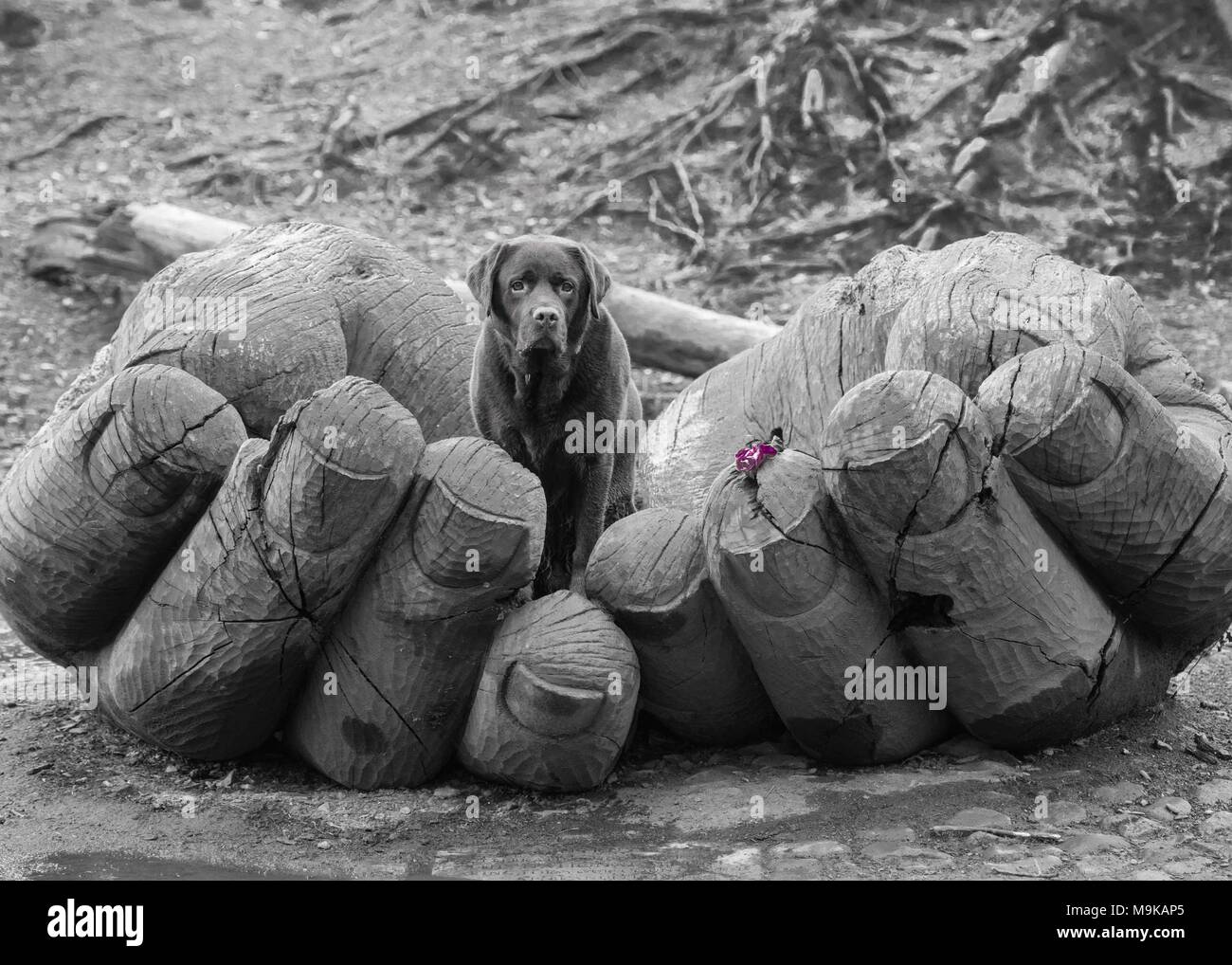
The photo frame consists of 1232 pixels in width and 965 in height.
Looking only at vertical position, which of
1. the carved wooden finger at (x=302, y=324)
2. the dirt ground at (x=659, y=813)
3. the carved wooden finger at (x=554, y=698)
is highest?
the carved wooden finger at (x=302, y=324)

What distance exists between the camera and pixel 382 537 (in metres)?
5.60

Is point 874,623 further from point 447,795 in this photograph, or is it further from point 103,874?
point 103,874

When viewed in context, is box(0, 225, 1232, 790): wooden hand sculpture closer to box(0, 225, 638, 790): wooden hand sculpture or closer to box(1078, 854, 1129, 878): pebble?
box(0, 225, 638, 790): wooden hand sculpture

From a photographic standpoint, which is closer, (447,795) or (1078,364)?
(1078,364)

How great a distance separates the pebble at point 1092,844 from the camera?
16.4ft

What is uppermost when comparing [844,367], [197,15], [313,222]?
[197,15]

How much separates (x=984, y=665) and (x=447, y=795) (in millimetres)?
2142

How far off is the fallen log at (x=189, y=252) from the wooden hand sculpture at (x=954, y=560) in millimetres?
2473

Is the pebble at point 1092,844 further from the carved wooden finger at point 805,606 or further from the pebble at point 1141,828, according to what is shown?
the carved wooden finger at point 805,606

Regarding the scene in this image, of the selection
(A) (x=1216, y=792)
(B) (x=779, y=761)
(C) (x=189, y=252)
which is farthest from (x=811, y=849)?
(C) (x=189, y=252)

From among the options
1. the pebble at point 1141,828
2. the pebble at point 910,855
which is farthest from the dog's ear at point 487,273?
the pebble at point 1141,828

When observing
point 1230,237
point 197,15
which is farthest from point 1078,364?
point 197,15

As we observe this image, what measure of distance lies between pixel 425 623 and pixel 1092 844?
255 cm

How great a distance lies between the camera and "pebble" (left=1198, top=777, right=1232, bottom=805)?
5.46m
